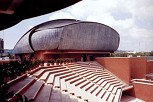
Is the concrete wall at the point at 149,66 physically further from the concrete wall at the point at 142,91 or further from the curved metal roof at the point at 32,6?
the curved metal roof at the point at 32,6

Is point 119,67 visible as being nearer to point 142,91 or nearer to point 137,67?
point 137,67

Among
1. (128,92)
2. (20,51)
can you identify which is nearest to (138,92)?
(128,92)

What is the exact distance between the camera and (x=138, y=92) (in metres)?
22.5

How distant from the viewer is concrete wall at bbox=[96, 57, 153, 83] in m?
26.0

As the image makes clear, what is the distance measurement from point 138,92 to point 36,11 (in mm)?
19388

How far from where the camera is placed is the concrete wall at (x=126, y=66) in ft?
85.2

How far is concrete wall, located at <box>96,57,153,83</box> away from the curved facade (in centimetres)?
937

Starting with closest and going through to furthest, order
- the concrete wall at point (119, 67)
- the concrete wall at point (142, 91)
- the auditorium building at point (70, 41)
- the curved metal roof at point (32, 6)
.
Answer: the curved metal roof at point (32, 6)
the concrete wall at point (142, 91)
the concrete wall at point (119, 67)
the auditorium building at point (70, 41)

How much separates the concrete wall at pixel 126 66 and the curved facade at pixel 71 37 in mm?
9374

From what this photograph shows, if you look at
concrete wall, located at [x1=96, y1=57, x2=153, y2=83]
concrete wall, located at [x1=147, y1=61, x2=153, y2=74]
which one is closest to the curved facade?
concrete wall, located at [x1=96, y1=57, x2=153, y2=83]

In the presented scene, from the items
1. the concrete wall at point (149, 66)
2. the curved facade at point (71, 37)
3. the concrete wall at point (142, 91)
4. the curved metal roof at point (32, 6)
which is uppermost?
the curved facade at point (71, 37)

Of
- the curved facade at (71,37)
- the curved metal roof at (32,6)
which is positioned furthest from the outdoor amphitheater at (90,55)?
the curved metal roof at (32,6)

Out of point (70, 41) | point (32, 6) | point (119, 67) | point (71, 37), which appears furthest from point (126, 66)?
point (32, 6)

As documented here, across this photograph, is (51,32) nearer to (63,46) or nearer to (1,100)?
(63,46)
